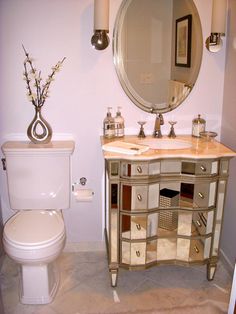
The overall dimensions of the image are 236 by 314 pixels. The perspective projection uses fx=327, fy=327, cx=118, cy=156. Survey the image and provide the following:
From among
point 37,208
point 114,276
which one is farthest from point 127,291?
point 37,208

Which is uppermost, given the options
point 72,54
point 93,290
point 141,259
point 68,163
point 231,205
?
point 72,54

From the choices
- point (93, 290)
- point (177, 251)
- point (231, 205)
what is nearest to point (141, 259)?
point (177, 251)

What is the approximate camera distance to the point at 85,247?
257cm

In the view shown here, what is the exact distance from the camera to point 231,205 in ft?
7.48

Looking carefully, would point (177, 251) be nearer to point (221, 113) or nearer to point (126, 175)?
point (126, 175)

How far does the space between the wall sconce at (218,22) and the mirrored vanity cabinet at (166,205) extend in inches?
26.8

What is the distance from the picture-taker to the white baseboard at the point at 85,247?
8.41ft

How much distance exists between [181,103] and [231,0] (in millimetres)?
733

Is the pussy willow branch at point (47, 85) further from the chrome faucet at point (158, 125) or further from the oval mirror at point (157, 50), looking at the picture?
the chrome faucet at point (158, 125)

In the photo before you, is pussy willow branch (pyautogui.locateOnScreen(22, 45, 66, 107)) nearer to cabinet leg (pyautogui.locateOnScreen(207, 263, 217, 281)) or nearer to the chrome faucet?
the chrome faucet

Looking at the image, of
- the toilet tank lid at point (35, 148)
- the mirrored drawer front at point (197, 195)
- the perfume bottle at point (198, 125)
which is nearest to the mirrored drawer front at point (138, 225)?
the mirrored drawer front at point (197, 195)

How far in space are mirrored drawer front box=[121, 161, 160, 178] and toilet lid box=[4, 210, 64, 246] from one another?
543mm

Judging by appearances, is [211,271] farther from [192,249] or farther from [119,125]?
[119,125]

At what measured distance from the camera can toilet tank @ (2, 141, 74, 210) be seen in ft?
6.97
